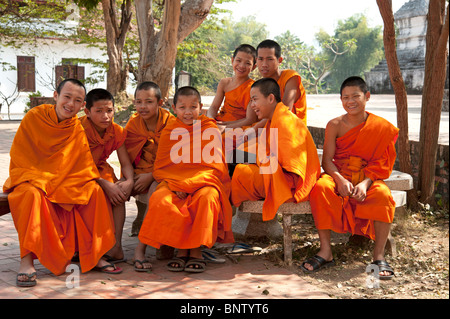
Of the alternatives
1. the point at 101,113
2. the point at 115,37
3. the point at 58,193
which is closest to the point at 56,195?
the point at 58,193

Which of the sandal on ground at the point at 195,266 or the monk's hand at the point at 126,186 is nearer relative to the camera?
the sandal on ground at the point at 195,266

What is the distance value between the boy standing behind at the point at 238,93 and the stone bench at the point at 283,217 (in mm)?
983

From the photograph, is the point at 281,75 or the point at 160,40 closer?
the point at 281,75

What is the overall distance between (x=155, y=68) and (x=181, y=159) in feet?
25.0

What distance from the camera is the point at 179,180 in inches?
178

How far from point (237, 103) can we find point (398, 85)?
1.86m

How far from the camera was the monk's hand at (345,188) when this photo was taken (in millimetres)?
4461

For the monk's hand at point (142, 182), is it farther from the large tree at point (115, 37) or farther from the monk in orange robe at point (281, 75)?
the large tree at point (115, 37)

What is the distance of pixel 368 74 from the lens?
2295 cm

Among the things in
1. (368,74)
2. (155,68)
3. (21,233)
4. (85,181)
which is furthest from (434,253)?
(368,74)

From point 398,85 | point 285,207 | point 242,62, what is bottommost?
point 285,207

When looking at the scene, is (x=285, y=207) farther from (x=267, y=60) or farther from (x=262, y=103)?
(x=267, y=60)
